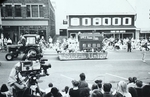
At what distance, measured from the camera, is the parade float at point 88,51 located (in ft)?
51.6

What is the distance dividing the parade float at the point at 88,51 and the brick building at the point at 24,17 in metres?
12.5

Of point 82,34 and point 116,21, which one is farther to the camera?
point 116,21

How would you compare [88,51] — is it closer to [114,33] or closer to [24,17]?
[114,33]

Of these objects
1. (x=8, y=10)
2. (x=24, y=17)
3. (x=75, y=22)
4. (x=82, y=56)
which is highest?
(x=8, y=10)

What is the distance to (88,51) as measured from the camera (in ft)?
54.3

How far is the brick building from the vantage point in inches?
1080

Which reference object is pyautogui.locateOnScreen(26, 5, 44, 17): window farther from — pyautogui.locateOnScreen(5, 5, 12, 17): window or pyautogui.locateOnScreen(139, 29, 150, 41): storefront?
pyautogui.locateOnScreen(139, 29, 150, 41): storefront

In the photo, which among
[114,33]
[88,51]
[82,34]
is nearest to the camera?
[88,51]

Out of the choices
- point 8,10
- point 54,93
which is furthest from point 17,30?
point 54,93

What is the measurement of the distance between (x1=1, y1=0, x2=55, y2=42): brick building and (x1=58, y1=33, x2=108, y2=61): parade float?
41.1 ft

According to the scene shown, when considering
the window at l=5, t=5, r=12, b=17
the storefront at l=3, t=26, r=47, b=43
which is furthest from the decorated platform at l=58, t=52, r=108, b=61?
the window at l=5, t=5, r=12, b=17

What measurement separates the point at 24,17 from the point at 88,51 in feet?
51.4

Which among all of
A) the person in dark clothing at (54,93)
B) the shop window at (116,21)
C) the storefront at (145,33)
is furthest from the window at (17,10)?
the person in dark clothing at (54,93)

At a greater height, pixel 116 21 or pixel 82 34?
pixel 116 21
